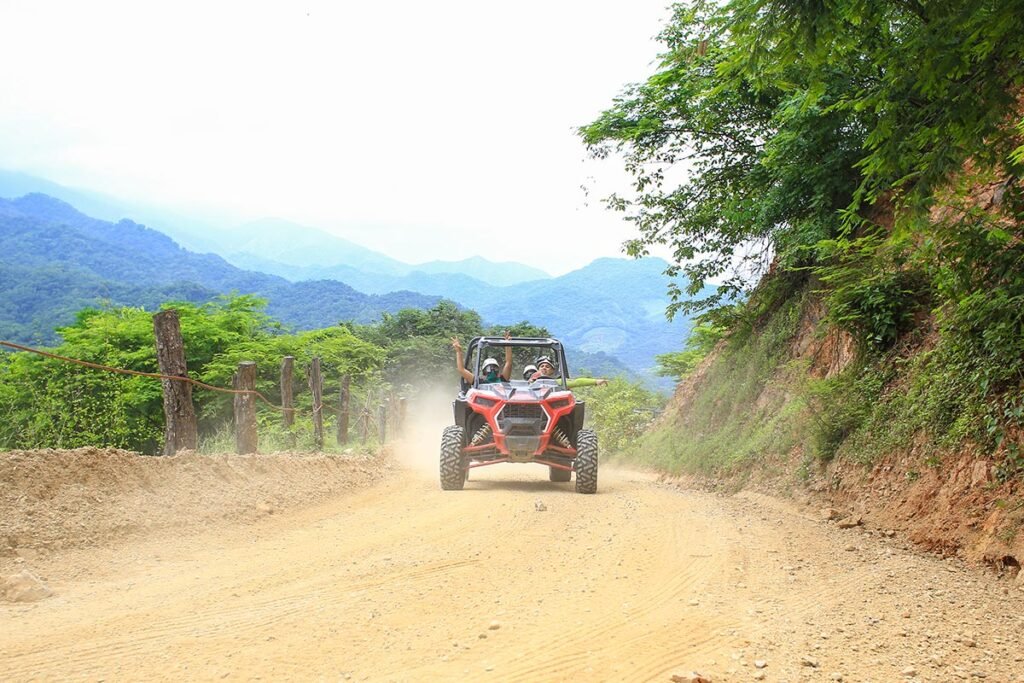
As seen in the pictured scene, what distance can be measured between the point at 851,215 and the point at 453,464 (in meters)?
6.11

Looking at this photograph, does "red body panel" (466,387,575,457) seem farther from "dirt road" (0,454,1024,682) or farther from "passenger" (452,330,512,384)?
"dirt road" (0,454,1024,682)

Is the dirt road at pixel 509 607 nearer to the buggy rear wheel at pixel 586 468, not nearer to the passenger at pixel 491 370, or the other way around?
the buggy rear wheel at pixel 586 468

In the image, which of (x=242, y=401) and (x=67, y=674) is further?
(x=242, y=401)

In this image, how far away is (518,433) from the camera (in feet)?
35.7

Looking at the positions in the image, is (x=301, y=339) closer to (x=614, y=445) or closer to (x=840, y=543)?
(x=614, y=445)

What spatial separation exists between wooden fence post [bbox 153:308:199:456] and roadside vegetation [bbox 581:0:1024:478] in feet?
21.9

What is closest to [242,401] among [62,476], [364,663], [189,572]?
[62,476]

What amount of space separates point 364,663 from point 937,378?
687cm

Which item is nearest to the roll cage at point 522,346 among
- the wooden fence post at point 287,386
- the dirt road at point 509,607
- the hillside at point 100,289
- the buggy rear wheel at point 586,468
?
the buggy rear wheel at point 586,468

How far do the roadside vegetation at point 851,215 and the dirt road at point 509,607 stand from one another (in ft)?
6.77

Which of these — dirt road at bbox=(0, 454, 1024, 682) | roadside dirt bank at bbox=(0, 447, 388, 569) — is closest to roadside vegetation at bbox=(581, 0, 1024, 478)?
dirt road at bbox=(0, 454, 1024, 682)

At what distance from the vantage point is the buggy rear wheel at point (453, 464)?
10.8 metres

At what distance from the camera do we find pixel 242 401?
407 inches

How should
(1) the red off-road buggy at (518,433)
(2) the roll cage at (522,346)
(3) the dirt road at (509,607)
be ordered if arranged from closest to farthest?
(3) the dirt road at (509,607) → (1) the red off-road buggy at (518,433) → (2) the roll cage at (522,346)
